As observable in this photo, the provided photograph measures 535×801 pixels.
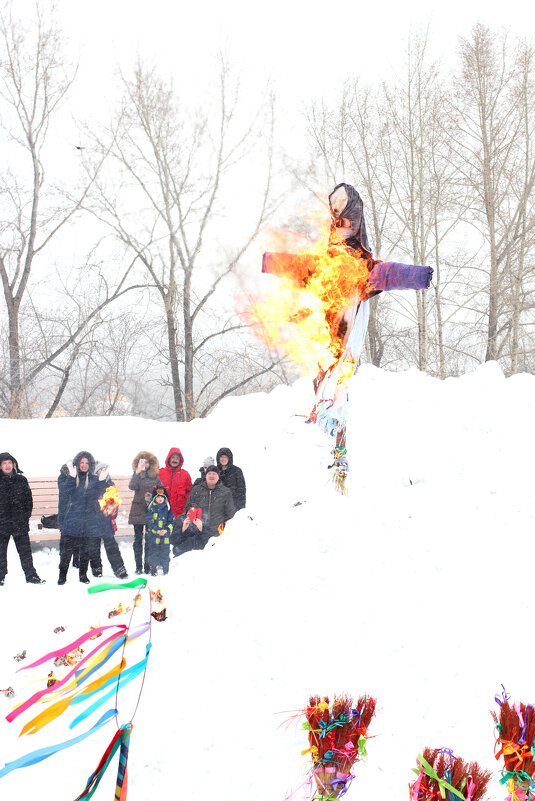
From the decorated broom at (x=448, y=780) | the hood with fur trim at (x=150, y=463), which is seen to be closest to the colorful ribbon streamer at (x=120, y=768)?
the decorated broom at (x=448, y=780)

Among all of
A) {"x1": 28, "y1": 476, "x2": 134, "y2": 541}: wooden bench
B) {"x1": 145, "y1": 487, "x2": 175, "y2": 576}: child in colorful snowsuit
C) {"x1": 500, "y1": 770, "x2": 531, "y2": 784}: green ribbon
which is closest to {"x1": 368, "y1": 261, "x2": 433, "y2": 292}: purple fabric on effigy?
{"x1": 500, "y1": 770, "x2": 531, "y2": 784}: green ribbon

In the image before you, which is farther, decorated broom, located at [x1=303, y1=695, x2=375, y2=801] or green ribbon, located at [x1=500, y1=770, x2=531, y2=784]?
decorated broom, located at [x1=303, y1=695, x2=375, y2=801]

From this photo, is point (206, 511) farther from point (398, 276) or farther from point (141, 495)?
point (398, 276)

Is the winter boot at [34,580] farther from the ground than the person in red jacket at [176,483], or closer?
closer

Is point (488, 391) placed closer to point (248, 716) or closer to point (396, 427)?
point (396, 427)

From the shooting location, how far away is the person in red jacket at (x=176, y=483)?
307 inches

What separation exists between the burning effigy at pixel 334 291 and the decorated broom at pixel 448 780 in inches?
100

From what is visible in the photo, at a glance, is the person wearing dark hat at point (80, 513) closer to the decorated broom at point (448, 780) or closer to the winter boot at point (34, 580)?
the winter boot at point (34, 580)

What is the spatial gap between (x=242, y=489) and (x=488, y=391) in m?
4.40

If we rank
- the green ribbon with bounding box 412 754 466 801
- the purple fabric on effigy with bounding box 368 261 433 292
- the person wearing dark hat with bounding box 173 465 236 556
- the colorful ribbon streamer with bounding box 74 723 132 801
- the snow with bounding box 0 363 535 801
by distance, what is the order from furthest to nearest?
the person wearing dark hat with bounding box 173 465 236 556, the purple fabric on effigy with bounding box 368 261 433 292, the snow with bounding box 0 363 535 801, the colorful ribbon streamer with bounding box 74 723 132 801, the green ribbon with bounding box 412 754 466 801

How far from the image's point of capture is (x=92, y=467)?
7395mm

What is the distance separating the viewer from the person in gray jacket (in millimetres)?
7691

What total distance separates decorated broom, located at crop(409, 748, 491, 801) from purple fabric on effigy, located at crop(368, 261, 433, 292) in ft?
9.64

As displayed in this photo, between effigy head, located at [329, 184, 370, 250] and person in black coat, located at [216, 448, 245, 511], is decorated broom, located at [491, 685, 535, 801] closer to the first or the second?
effigy head, located at [329, 184, 370, 250]
